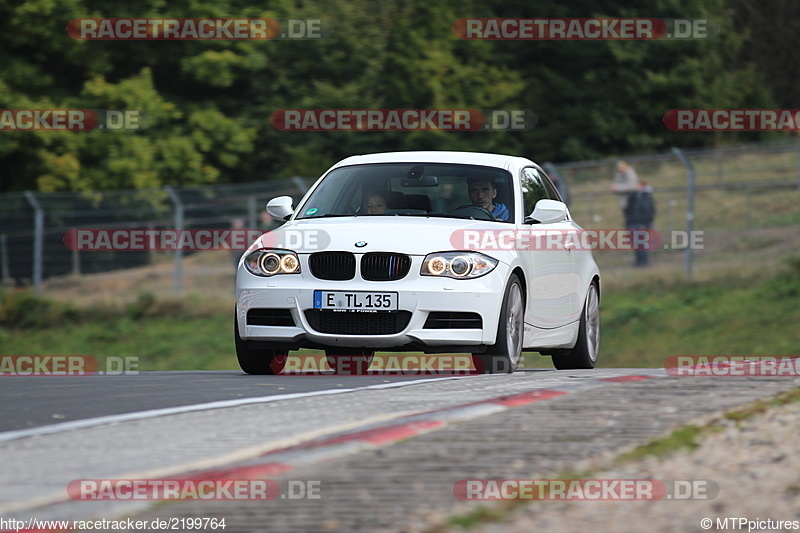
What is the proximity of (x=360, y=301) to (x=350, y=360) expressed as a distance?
7.43 feet

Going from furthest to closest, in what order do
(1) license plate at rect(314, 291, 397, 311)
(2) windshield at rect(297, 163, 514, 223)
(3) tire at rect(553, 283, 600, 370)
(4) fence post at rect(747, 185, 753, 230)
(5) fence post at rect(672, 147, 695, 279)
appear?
(4) fence post at rect(747, 185, 753, 230), (5) fence post at rect(672, 147, 695, 279), (3) tire at rect(553, 283, 600, 370), (2) windshield at rect(297, 163, 514, 223), (1) license plate at rect(314, 291, 397, 311)

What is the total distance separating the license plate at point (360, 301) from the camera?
997 cm

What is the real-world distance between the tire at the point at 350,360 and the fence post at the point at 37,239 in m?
15.4

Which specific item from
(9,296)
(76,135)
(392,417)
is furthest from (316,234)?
(76,135)

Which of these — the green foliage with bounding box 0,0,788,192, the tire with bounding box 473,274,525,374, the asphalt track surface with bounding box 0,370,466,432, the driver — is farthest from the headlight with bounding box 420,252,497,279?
the green foliage with bounding box 0,0,788,192

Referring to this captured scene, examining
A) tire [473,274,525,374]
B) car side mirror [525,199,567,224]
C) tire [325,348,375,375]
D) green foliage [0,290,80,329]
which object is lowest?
green foliage [0,290,80,329]

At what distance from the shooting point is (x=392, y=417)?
6.92 meters

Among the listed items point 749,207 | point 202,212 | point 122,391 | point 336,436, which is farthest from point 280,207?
point 749,207

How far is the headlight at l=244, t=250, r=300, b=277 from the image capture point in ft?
33.5

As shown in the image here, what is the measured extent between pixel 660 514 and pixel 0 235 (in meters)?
23.7

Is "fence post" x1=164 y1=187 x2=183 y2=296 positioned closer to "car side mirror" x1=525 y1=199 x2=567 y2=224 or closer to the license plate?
"car side mirror" x1=525 y1=199 x2=567 y2=224

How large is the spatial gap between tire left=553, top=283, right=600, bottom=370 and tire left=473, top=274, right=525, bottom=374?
169 cm

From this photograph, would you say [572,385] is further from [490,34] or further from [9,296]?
[490,34]

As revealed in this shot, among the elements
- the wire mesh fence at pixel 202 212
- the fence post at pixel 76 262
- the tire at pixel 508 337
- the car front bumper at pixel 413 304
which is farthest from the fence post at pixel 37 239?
the tire at pixel 508 337
